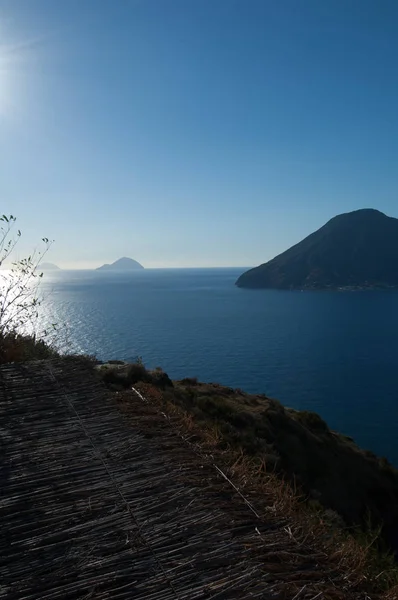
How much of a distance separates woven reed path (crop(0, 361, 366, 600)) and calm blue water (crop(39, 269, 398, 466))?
3701cm

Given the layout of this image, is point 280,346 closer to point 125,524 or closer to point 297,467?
point 297,467

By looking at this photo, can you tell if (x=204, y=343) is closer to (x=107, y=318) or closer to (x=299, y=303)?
(x=107, y=318)

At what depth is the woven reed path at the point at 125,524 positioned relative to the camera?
367 cm

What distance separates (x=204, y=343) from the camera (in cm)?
7806

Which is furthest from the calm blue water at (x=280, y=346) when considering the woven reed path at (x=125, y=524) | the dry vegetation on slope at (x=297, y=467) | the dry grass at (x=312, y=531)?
the woven reed path at (x=125, y=524)

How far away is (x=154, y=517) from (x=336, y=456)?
63.7 feet

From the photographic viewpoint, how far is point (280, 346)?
7725 centimetres

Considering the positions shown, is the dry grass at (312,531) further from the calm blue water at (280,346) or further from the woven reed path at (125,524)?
the calm blue water at (280,346)

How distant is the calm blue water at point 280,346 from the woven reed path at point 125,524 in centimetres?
3701

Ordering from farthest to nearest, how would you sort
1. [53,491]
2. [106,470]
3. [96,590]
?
[106,470], [53,491], [96,590]

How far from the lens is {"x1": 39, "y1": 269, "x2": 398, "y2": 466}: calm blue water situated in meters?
50.2

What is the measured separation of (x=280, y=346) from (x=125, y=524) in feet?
245

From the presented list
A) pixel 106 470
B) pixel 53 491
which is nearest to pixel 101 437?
pixel 106 470

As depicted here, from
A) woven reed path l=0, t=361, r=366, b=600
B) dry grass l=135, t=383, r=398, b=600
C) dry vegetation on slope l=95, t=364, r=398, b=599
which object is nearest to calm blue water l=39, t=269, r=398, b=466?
dry vegetation on slope l=95, t=364, r=398, b=599
